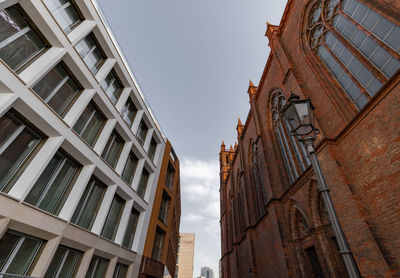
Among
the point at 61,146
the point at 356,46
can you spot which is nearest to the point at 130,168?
the point at 61,146

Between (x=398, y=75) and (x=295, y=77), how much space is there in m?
5.47

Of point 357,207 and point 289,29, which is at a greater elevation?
point 289,29

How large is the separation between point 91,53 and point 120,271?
38.1 ft

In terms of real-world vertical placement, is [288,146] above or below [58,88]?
above

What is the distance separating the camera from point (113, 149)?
10812 mm

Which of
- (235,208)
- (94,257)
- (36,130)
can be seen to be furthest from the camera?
(235,208)

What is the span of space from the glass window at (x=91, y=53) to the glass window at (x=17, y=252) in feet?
23.7

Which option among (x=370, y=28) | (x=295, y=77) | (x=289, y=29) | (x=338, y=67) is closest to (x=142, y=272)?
(x=295, y=77)

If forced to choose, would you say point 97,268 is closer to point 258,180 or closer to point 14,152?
point 14,152

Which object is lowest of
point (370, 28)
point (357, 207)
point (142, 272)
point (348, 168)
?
point (142, 272)

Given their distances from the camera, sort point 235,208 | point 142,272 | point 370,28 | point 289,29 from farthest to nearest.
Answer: point 235,208, point 289,29, point 142,272, point 370,28

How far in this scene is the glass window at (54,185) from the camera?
6.37 meters

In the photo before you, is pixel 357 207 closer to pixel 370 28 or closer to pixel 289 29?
pixel 370 28

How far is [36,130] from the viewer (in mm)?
6527
